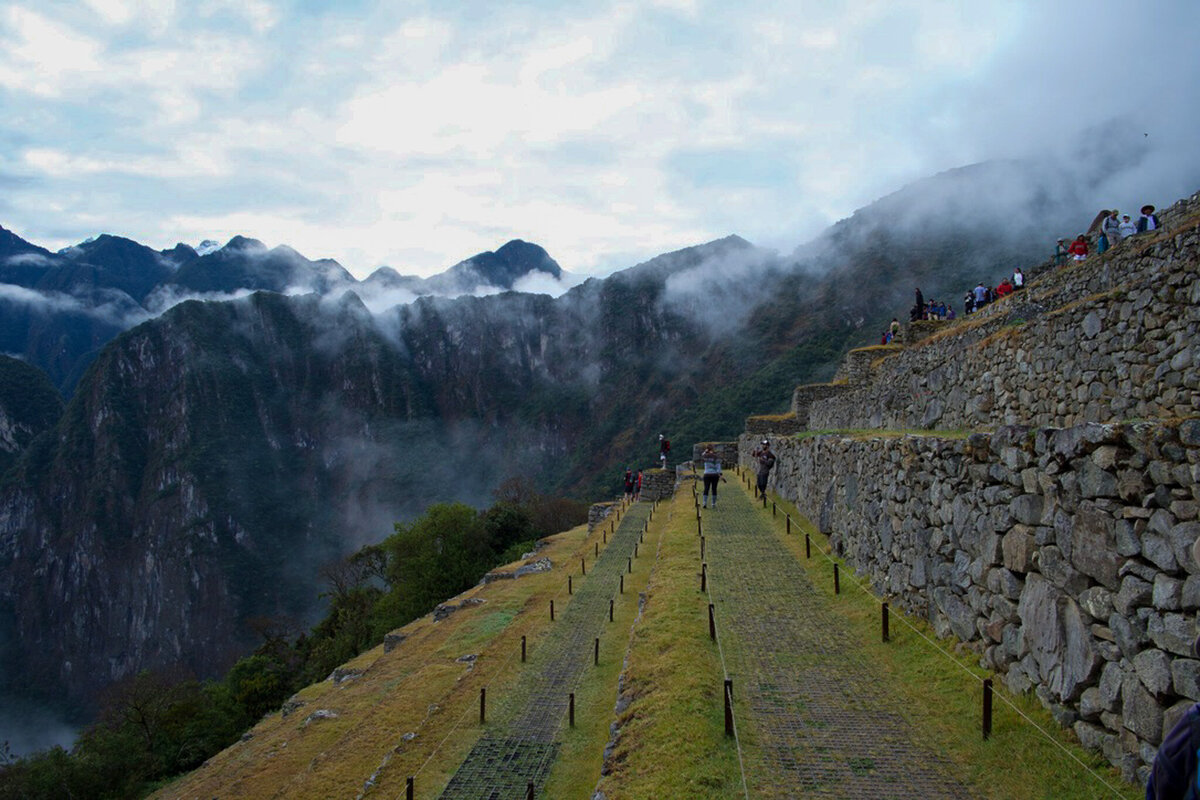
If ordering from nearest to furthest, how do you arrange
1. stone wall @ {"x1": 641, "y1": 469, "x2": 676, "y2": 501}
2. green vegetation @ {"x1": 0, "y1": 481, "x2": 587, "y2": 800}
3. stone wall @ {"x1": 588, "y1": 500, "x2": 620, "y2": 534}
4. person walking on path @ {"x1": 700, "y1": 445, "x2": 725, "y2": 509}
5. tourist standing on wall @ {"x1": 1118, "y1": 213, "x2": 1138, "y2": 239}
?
tourist standing on wall @ {"x1": 1118, "y1": 213, "x2": 1138, "y2": 239} < person walking on path @ {"x1": 700, "y1": 445, "x2": 725, "y2": 509} < green vegetation @ {"x1": 0, "y1": 481, "x2": 587, "y2": 800} < stone wall @ {"x1": 641, "y1": 469, "x2": 676, "y2": 501} < stone wall @ {"x1": 588, "y1": 500, "x2": 620, "y2": 534}

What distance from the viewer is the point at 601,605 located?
16.2 meters

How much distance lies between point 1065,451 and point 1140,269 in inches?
308

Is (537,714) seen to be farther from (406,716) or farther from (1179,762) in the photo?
(1179,762)

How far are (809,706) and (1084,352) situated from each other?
691 cm

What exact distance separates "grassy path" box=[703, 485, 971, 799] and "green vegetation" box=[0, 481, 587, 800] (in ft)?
36.0

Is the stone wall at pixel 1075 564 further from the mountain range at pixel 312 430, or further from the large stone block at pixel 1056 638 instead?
the mountain range at pixel 312 430

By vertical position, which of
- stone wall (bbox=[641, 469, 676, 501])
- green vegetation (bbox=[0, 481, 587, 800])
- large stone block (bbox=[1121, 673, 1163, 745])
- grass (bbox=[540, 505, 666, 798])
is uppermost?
large stone block (bbox=[1121, 673, 1163, 745])

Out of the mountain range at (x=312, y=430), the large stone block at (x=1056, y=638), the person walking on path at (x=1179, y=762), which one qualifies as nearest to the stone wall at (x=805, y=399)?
the large stone block at (x=1056, y=638)

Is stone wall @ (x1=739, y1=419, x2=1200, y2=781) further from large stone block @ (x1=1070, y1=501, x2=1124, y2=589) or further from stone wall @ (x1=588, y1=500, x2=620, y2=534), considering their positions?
stone wall @ (x1=588, y1=500, x2=620, y2=534)

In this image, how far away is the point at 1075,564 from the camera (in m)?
5.22

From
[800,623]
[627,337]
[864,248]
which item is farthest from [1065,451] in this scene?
[627,337]

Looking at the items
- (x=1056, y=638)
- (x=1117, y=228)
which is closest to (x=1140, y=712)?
(x=1056, y=638)

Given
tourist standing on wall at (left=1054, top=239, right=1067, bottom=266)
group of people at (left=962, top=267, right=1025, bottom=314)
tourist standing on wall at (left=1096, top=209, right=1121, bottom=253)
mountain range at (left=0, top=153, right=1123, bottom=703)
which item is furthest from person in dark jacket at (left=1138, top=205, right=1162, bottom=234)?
mountain range at (left=0, top=153, right=1123, bottom=703)

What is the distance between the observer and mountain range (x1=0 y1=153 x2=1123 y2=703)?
98.8 m
